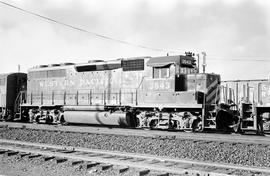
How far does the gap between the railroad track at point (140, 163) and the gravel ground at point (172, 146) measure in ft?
4.60

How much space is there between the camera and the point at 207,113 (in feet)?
43.9

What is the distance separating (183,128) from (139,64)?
12.5 feet

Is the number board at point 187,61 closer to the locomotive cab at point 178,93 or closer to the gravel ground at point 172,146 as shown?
the locomotive cab at point 178,93

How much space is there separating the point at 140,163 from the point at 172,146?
318 centimetres

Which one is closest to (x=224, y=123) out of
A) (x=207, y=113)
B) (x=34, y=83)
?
(x=207, y=113)

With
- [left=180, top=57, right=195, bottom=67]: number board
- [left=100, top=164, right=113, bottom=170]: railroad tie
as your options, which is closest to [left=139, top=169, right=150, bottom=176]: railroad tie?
[left=100, top=164, right=113, bottom=170]: railroad tie

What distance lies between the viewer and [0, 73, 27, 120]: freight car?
Answer: 68.5 ft

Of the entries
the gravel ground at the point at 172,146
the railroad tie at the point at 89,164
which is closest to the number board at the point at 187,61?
the gravel ground at the point at 172,146

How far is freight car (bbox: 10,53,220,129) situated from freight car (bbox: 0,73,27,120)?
1843 millimetres

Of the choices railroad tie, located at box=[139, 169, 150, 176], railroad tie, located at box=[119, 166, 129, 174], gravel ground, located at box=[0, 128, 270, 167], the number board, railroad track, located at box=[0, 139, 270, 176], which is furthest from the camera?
the number board

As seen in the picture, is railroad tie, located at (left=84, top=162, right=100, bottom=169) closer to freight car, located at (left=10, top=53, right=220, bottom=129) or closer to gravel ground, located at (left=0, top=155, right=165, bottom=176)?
gravel ground, located at (left=0, top=155, right=165, bottom=176)

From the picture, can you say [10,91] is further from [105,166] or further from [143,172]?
[143,172]

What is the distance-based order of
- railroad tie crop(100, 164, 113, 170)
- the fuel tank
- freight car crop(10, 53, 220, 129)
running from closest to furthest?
railroad tie crop(100, 164, 113, 170) < freight car crop(10, 53, 220, 129) < the fuel tank

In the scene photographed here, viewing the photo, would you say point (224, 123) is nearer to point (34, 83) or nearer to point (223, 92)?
point (223, 92)
